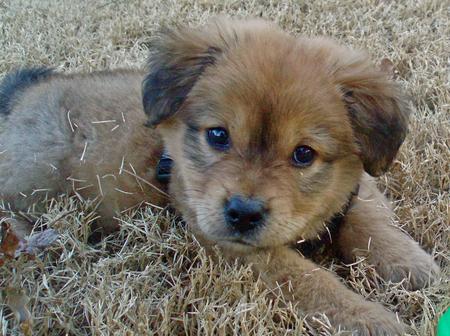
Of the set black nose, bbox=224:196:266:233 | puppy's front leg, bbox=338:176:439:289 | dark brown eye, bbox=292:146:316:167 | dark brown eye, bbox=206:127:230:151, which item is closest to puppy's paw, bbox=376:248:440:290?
puppy's front leg, bbox=338:176:439:289

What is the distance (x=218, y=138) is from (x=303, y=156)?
14.0 inches

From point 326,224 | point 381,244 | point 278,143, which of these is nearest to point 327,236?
point 326,224

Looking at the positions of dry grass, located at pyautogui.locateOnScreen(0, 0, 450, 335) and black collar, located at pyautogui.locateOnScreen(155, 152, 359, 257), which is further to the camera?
black collar, located at pyautogui.locateOnScreen(155, 152, 359, 257)

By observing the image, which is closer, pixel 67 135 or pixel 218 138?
pixel 218 138

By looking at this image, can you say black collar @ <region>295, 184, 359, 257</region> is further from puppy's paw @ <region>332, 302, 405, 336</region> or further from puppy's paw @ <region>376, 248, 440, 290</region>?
puppy's paw @ <region>332, 302, 405, 336</region>

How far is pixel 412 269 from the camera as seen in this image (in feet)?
9.54

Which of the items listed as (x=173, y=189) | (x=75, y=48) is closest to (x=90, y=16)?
(x=75, y=48)

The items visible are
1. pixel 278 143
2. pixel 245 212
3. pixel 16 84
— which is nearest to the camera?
pixel 245 212

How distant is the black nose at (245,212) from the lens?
245 cm

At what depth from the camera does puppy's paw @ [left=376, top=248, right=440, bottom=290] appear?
288 centimetres

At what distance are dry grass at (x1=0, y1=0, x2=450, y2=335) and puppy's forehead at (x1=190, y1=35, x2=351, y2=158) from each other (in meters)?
0.60

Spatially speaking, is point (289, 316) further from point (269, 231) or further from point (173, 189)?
point (173, 189)

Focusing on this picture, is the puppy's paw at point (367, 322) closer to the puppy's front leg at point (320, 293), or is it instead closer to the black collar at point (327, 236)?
the puppy's front leg at point (320, 293)

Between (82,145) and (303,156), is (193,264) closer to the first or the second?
(303,156)
